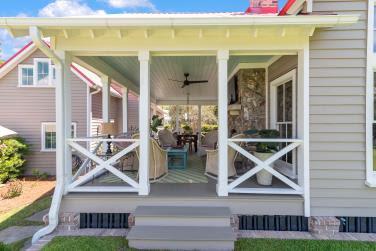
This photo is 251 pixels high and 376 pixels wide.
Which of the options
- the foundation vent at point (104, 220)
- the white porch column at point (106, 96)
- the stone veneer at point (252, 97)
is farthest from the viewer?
the white porch column at point (106, 96)

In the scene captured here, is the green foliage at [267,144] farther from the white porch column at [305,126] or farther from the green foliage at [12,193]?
the green foliage at [12,193]

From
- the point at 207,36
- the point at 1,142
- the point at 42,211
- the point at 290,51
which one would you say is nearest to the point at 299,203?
the point at 290,51

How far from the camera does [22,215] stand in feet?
16.5

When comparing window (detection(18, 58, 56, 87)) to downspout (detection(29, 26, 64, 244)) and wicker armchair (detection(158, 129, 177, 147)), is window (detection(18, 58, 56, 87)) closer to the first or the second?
wicker armchair (detection(158, 129, 177, 147))

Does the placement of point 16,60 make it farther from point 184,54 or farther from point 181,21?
point 181,21

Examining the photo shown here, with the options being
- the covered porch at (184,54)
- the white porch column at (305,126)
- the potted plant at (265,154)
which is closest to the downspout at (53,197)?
the covered porch at (184,54)

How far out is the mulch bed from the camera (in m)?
6.07

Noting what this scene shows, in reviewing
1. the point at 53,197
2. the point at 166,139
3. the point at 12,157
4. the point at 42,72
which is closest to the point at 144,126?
the point at 53,197

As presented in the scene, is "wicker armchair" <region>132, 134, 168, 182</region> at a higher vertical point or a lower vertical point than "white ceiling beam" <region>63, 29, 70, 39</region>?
lower

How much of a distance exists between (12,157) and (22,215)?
17.0ft

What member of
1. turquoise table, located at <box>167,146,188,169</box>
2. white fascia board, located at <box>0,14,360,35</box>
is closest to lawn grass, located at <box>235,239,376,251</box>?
turquoise table, located at <box>167,146,188,169</box>

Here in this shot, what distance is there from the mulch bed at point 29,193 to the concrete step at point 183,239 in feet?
13.2

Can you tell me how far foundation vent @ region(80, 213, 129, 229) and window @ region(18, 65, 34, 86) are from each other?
8.13 metres

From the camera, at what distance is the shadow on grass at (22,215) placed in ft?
14.9
